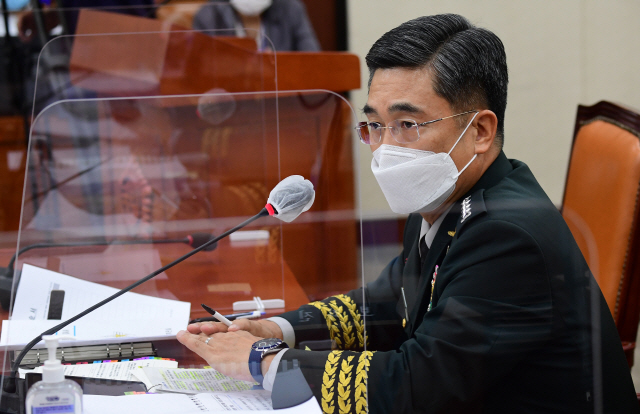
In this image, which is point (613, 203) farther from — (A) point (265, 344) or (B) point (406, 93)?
(A) point (265, 344)

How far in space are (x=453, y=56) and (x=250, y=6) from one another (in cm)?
155

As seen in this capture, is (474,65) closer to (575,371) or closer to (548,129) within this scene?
(548,129)

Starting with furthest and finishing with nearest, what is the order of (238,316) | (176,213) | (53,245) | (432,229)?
(176,213), (53,245), (238,316), (432,229)

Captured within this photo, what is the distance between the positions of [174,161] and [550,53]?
876mm

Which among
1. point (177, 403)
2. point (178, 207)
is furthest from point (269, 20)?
point (177, 403)

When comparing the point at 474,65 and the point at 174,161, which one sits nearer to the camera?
the point at 474,65

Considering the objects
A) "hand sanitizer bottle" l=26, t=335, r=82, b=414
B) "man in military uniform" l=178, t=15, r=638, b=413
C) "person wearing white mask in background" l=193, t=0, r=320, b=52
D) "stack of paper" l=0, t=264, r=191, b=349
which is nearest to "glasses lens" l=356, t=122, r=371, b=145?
"man in military uniform" l=178, t=15, r=638, b=413

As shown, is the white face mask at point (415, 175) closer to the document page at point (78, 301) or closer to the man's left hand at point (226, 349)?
the man's left hand at point (226, 349)

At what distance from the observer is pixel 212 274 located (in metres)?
1.32

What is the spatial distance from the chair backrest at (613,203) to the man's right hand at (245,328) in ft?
1.92

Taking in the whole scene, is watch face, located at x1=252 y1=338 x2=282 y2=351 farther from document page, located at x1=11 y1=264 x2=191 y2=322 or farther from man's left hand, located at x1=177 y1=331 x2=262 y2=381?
document page, located at x1=11 y1=264 x2=191 y2=322

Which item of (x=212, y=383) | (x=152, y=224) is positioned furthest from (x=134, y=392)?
(x=152, y=224)

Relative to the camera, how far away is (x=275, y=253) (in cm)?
134

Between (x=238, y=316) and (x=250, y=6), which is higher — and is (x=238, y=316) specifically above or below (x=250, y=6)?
below
